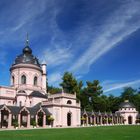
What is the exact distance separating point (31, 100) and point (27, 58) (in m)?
10.5

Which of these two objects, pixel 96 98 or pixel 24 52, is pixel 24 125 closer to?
pixel 24 52

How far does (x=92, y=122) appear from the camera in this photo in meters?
65.7

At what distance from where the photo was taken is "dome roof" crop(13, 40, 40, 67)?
58.7 metres

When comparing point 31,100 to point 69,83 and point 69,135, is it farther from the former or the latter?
point 69,135

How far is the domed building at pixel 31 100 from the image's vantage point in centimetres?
4622

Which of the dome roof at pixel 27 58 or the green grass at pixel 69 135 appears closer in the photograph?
the green grass at pixel 69 135

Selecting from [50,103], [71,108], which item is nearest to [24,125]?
[50,103]

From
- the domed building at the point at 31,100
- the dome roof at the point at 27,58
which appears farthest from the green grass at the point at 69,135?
the dome roof at the point at 27,58

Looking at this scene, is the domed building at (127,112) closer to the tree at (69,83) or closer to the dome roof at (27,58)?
the tree at (69,83)

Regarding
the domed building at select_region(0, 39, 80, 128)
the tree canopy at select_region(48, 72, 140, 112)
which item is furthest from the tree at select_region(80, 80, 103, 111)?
the domed building at select_region(0, 39, 80, 128)

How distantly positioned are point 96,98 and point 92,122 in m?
12.6

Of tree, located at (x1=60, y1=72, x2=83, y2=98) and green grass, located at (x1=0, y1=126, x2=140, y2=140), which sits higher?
tree, located at (x1=60, y1=72, x2=83, y2=98)

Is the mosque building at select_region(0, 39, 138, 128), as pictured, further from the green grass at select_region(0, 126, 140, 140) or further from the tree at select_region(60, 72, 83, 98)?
the green grass at select_region(0, 126, 140, 140)

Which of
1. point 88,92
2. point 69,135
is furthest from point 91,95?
point 69,135
